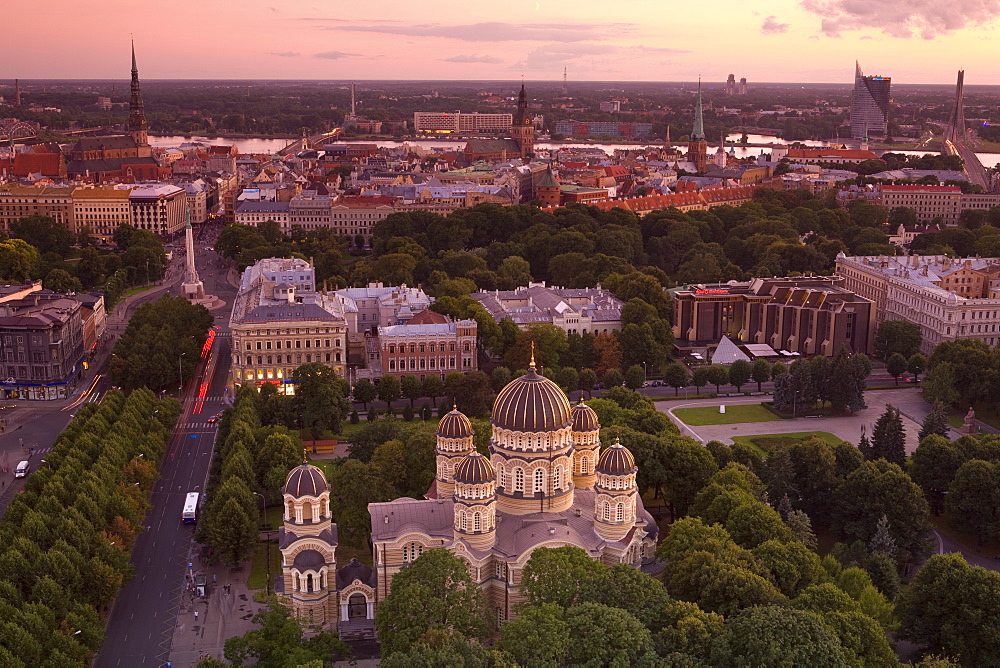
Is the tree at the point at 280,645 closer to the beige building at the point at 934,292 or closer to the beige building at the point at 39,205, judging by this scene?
the beige building at the point at 934,292

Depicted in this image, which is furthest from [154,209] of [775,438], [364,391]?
[775,438]

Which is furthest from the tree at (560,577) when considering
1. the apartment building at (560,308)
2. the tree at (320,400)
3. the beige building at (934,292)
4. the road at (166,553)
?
the beige building at (934,292)

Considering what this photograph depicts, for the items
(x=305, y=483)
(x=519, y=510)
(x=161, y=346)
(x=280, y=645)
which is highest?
(x=305, y=483)

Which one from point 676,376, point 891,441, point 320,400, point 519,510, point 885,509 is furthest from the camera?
point 676,376

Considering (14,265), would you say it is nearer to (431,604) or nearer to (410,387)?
(410,387)

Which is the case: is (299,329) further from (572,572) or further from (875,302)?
(875,302)

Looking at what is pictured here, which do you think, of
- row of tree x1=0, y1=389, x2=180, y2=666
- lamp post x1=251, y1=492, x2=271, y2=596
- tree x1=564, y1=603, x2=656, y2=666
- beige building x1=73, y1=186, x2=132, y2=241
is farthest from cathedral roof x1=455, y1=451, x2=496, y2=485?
beige building x1=73, y1=186, x2=132, y2=241

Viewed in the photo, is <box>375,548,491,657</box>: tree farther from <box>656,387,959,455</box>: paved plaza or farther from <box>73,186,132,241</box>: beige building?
<box>73,186,132,241</box>: beige building

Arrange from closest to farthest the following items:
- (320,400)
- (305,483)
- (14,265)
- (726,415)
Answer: (305,483) → (320,400) → (726,415) → (14,265)
